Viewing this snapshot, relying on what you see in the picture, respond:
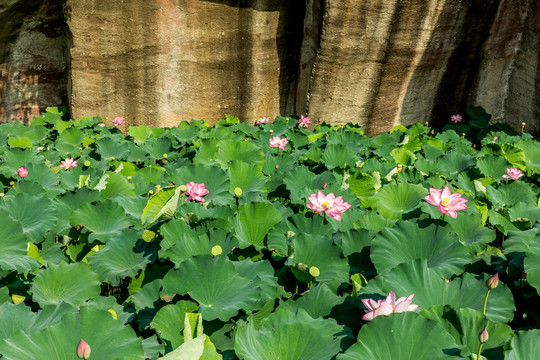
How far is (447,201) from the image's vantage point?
1.61m

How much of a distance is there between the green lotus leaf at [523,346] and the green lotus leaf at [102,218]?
1349 mm

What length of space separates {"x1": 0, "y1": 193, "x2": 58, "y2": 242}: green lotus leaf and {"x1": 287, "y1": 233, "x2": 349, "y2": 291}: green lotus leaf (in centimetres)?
99

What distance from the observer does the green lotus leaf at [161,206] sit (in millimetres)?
1621

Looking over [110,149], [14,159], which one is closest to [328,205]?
[14,159]

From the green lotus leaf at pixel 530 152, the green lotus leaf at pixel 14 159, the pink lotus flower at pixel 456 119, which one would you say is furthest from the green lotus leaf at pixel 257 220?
the pink lotus flower at pixel 456 119

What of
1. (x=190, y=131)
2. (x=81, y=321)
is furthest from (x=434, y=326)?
(x=190, y=131)

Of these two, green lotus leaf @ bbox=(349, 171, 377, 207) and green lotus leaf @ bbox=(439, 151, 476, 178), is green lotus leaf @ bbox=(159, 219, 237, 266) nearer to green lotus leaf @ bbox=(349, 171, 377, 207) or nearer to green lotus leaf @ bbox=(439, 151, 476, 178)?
green lotus leaf @ bbox=(349, 171, 377, 207)

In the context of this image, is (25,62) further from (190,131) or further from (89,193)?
(89,193)

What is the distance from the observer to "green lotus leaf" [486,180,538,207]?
7.20ft

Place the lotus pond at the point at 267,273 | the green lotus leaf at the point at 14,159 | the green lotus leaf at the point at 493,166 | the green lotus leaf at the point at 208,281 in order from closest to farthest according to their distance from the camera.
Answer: the lotus pond at the point at 267,273
the green lotus leaf at the point at 208,281
the green lotus leaf at the point at 493,166
the green lotus leaf at the point at 14,159

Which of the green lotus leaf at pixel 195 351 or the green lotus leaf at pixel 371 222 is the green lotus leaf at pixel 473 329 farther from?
the green lotus leaf at pixel 371 222

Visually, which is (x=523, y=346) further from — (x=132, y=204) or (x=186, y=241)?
(x=132, y=204)

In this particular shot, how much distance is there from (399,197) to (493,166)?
1072mm

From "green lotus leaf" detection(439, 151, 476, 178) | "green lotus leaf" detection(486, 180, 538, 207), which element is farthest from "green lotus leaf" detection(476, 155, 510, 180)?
"green lotus leaf" detection(486, 180, 538, 207)
